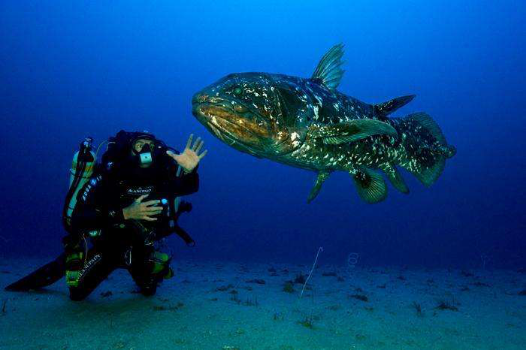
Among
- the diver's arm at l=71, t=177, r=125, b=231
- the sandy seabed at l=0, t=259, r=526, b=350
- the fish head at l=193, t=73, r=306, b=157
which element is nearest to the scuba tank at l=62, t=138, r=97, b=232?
the diver's arm at l=71, t=177, r=125, b=231

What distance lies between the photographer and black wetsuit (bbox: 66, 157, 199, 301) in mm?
4875

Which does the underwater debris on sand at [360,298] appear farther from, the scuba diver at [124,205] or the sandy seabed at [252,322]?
the scuba diver at [124,205]

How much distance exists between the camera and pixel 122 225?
5094mm

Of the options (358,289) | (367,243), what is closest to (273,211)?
(367,243)

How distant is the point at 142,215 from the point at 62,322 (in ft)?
5.68

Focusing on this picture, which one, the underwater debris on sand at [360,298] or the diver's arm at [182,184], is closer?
the diver's arm at [182,184]

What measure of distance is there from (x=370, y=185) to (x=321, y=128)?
4.95 feet

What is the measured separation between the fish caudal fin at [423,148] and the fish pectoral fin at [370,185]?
0.93 metres

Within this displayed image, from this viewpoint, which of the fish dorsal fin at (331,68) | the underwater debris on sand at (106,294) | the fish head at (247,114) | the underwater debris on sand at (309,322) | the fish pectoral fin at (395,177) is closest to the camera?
the fish head at (247,114)

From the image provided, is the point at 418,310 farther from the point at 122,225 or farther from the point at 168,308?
the point at 122,225

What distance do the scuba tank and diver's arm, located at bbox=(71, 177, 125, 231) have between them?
0.42 feet

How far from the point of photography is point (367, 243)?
183ft

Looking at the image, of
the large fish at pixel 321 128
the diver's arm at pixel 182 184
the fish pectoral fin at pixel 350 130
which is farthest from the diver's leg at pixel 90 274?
the fish pectoral fin at pixel 350 130

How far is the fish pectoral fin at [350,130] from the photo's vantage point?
3.98 m
